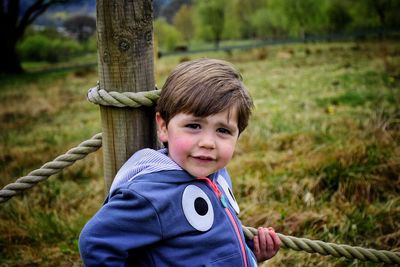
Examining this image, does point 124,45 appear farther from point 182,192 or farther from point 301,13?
point 301,13

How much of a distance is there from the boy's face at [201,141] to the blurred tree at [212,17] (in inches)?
1326

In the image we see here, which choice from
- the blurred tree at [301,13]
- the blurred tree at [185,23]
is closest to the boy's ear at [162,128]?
the blurred tree at [301,13]

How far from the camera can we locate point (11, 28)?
1983 cm

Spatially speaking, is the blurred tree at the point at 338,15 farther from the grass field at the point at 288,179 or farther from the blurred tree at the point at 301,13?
the grass field at the point at 288,179

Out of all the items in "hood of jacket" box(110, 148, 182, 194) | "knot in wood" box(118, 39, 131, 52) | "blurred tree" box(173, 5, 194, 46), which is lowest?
"hood of jacket" box(110, 148, 182, 194)

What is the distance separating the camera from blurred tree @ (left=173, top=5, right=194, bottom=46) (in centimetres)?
5234

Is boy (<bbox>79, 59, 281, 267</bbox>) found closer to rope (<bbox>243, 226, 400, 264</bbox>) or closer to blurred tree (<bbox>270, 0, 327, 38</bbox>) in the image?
rope (<bbox>243, 226, 400, 264</bbox>)

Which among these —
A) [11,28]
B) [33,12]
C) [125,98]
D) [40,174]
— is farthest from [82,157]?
[33,12]

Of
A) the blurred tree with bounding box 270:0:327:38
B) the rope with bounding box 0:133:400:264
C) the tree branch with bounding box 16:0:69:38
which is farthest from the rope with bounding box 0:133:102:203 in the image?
the blurred tree with bounding box 270:0:327:38

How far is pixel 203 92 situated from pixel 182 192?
359 millimetres

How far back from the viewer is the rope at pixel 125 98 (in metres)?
1.37

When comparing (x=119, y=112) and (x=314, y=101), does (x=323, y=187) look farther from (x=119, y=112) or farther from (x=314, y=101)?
(x=314, y=101)

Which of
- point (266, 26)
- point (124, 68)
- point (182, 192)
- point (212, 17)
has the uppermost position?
point (212, 17)

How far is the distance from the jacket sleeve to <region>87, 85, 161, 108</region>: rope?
0.35 meters
